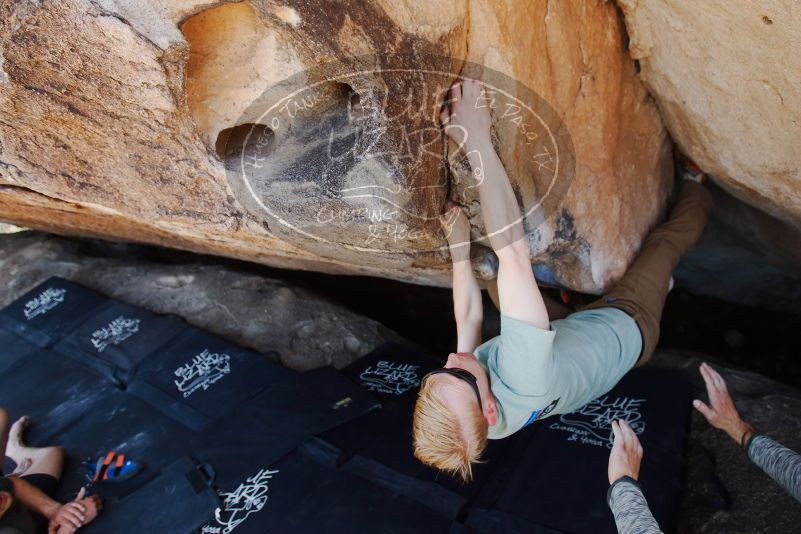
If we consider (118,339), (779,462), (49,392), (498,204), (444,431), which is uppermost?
(498,204)

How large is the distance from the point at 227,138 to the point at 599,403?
168cm

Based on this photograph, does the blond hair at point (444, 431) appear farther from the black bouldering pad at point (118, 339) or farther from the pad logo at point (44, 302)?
the pad logo at point (44, 302)

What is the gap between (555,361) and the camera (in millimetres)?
1614

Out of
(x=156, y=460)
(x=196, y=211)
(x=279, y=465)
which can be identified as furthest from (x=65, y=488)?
(x=196, y=211)

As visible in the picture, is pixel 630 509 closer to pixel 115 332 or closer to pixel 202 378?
pixel 202 378

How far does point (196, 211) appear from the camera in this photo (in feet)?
6.39

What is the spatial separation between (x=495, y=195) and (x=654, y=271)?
3.11 ft

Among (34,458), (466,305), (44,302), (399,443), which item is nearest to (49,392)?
(34,458)

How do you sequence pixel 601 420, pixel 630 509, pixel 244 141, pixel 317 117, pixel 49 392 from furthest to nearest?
pixel 49 392, pixel 601 420, pixel 244 141, pixel 317 117, pixel 630 509

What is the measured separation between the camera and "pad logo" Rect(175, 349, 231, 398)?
2.54m

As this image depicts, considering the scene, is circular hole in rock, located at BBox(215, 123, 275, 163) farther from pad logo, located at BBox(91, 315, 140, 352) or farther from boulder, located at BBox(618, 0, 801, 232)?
pad logo, located at BBox(91, 315, 140, 352)

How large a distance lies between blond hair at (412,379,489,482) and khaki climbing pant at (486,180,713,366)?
0.77m

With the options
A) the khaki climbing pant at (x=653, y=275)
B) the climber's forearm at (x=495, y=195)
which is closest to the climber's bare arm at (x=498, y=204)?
the climber's forearm at (x=495, y=195)

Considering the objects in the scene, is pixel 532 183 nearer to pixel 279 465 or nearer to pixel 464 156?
pixel 464 156
